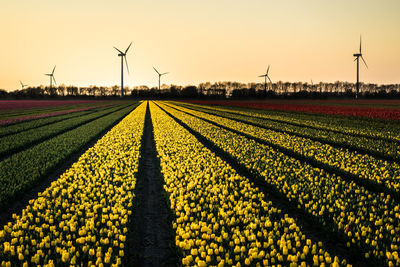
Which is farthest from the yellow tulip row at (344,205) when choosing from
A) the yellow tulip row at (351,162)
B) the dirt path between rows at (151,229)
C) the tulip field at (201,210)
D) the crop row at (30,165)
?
the crop row at (30,165)

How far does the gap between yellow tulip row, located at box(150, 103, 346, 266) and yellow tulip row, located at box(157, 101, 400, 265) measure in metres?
0.70

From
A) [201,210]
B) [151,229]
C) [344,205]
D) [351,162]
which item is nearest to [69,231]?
[151,229]

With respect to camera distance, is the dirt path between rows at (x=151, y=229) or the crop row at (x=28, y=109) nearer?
the dirt path between rows at (x=151, y=229)

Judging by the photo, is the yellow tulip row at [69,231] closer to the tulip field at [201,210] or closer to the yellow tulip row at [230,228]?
the tulip field at [201,210]

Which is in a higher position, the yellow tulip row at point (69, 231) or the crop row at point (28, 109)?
Answer: the crop row at point (28, 109)

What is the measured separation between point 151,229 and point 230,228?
2.39m

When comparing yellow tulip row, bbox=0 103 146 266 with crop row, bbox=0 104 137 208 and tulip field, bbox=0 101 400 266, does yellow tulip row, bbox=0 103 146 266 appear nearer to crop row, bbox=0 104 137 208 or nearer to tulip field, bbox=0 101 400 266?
tulip field, bbox=0 101 400 266

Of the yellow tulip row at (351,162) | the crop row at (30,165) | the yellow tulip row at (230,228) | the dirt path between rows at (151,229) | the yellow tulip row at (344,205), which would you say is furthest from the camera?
the yellow tulip row at (351,162)

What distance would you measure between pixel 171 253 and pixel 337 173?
26.7ft

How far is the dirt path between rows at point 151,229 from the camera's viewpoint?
551 centimetres

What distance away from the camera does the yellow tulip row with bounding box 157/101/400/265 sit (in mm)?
5130

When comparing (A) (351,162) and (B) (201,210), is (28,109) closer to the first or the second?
(B) (201,210)

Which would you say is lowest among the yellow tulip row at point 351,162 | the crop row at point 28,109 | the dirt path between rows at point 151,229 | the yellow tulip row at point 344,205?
the dirt path between rows at point 151,229

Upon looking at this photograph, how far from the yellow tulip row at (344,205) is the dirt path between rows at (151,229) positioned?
3.68 m
